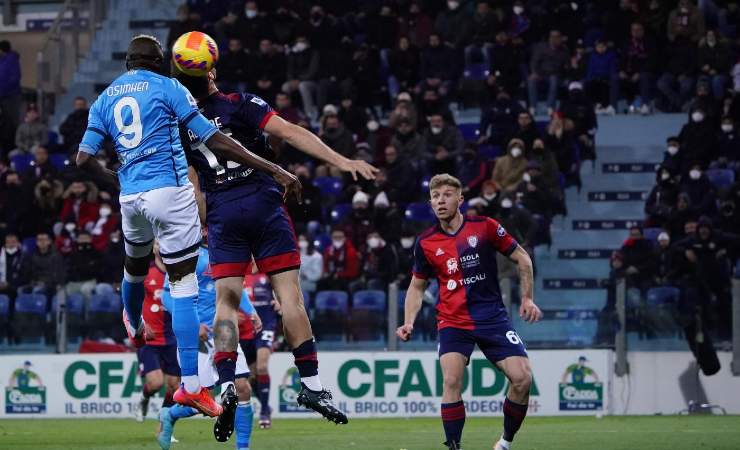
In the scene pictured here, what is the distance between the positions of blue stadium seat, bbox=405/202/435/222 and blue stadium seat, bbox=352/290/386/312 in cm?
267

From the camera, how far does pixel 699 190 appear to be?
2386 centimetres

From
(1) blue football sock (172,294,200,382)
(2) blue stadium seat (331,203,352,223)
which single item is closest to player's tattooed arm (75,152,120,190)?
(1) blue football sock (172,294,200,382)

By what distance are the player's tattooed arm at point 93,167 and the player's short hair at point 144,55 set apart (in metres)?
0.72

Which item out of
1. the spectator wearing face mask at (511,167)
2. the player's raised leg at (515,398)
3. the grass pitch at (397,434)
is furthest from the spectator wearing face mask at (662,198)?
the player's raised leg at (515,398)

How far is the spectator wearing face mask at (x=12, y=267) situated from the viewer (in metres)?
22.0

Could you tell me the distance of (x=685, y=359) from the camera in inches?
825

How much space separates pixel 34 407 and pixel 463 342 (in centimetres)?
1113

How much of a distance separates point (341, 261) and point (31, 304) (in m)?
4.75

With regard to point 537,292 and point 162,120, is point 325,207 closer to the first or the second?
point 537,292

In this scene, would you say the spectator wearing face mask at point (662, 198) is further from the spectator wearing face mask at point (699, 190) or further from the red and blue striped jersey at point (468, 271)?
the red and blue striped jersey at point (468, 271)

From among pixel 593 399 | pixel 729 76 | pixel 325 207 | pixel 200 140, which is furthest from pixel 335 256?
pixel 200 140

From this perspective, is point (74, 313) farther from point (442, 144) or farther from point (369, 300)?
point (442, 144)

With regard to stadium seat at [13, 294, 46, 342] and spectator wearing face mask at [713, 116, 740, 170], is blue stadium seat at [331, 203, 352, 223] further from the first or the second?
spectator wearing face mask at [713, 116, 740, 170]

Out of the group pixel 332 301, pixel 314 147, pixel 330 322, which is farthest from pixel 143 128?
pixel 332 301
